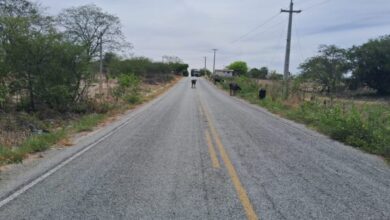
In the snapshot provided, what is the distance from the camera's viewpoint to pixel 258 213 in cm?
517

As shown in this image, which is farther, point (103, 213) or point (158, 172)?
point (158, 172)

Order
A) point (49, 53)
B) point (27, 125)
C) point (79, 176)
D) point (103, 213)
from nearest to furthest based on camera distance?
point (103, 213), point (79, 176), point (27, 125), point (49, 53)

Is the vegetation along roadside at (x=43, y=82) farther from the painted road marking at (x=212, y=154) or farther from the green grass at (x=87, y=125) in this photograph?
the painted road marking at (x=212, y=154)

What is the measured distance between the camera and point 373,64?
207 ft

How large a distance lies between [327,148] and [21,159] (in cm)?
805

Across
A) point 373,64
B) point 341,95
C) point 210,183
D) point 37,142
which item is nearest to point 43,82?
point 37,142

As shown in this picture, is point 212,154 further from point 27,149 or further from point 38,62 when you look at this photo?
point 38,62

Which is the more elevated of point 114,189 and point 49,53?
point 49,53

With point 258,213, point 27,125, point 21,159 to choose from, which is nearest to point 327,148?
point 258,213

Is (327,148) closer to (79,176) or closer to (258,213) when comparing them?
(258,213)

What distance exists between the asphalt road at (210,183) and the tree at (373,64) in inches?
2322

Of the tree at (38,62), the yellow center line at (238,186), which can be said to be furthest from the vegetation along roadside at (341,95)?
the tree at (38,62)

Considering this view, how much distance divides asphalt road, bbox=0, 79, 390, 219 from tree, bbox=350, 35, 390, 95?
58972mm

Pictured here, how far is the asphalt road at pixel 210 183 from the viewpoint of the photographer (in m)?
5.24
